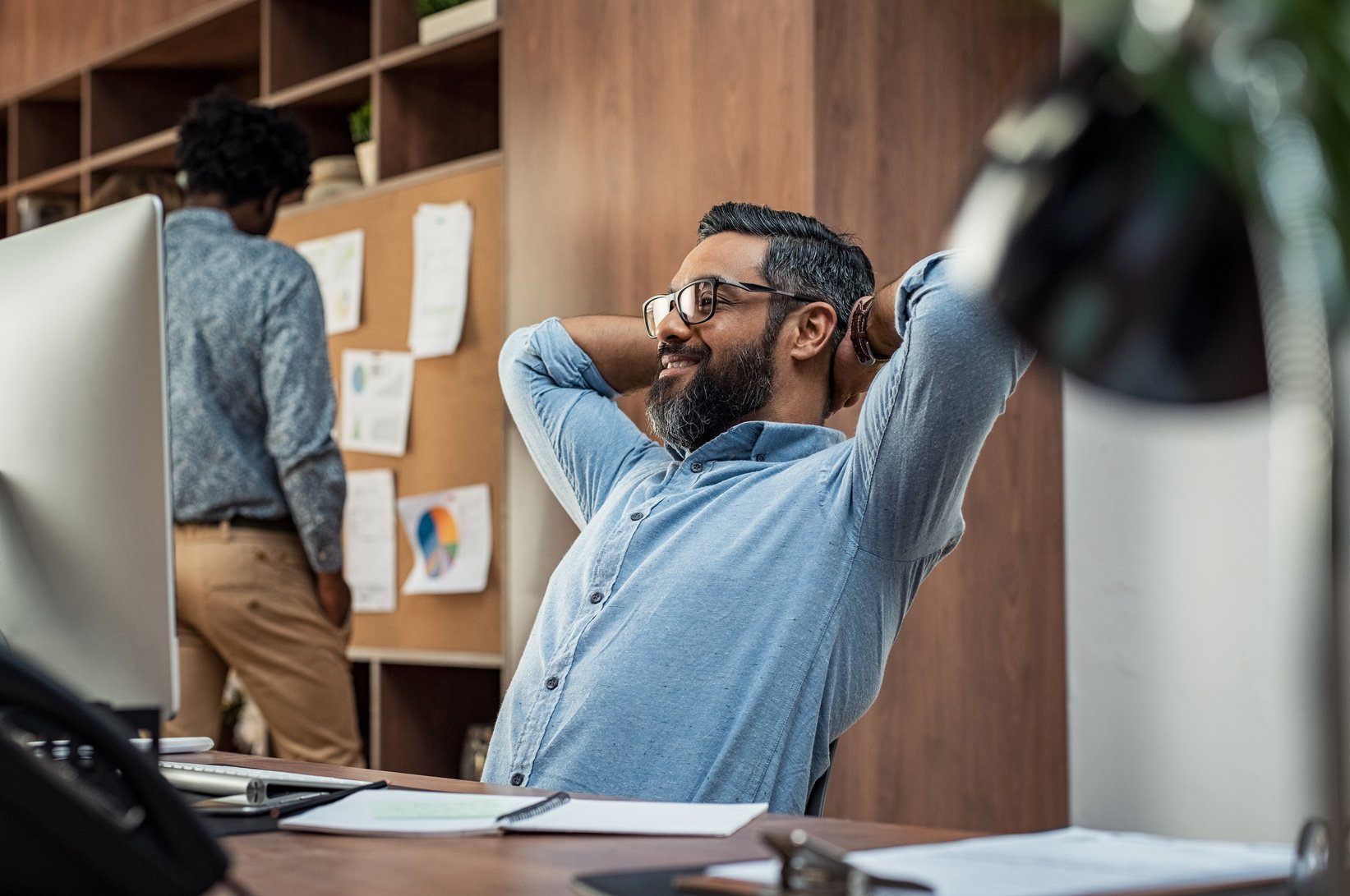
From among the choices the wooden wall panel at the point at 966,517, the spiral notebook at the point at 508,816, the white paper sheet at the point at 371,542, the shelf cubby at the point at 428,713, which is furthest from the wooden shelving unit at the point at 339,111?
the spiral notebook at the point at 508,816

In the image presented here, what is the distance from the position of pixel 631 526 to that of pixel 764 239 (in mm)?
457

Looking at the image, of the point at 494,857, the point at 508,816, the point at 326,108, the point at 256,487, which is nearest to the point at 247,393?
the point at 256,487

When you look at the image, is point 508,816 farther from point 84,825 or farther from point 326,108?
point 326,108

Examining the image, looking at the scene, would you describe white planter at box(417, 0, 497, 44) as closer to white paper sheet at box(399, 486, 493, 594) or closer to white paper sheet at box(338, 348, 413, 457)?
white paper sheet at box(338, 348, 413, 457)

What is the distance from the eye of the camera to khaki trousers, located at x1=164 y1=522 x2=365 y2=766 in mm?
2520

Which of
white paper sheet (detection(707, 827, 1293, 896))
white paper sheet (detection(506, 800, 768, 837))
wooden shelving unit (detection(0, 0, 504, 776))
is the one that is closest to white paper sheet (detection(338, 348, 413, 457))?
wooden shelving unit (detection(0, 0, 504, 776))

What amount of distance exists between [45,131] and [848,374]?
11.7 ft

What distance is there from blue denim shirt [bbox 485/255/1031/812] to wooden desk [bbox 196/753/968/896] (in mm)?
466

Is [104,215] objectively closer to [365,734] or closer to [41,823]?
[41,823]

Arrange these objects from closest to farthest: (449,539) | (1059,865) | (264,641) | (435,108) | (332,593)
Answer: (1059,865)
(264,641)
(332,593)
(449,539)
(435,108)

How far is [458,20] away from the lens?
118 inches

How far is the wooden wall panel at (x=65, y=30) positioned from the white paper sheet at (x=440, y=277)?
1187 mm

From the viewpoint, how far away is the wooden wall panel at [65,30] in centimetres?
402

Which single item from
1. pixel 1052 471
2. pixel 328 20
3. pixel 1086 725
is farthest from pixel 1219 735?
pixel 328 20
